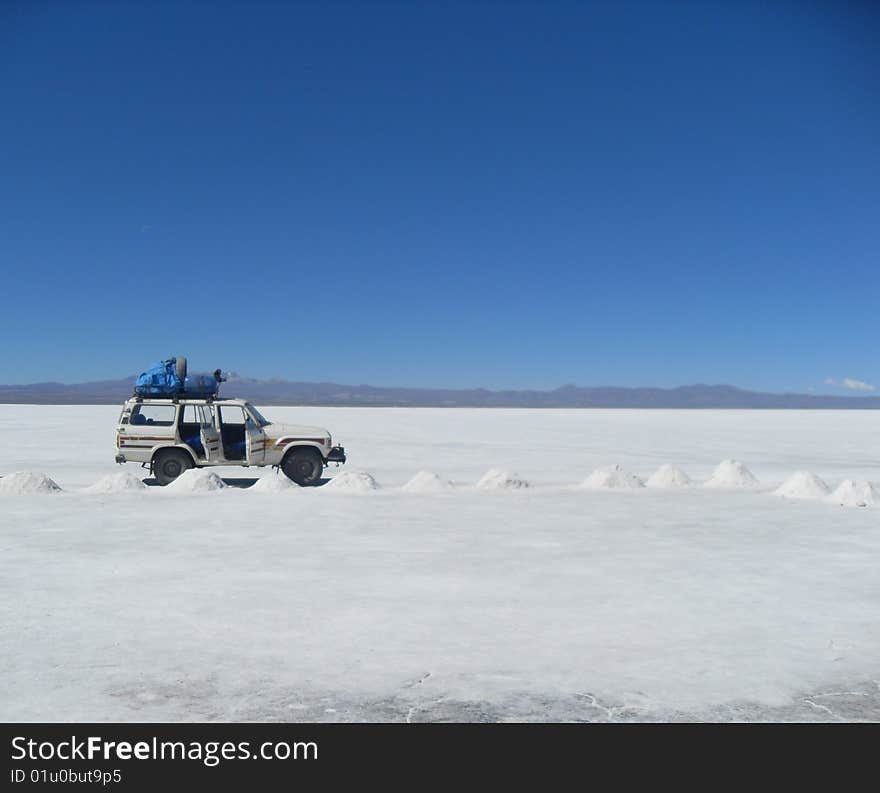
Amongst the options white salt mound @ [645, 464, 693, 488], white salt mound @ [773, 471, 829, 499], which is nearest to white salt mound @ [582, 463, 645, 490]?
white salt mound @ [645, 464, 693, 488]

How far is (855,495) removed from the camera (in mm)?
16141

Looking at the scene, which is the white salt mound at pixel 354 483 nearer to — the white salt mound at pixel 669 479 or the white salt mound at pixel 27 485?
the white salt mound at pixel 27 485

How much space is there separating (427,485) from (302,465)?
10.3 feet

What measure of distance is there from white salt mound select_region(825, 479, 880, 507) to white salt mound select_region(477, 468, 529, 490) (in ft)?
22.8

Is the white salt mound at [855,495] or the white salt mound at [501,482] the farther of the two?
the white salt mound at [501,482]

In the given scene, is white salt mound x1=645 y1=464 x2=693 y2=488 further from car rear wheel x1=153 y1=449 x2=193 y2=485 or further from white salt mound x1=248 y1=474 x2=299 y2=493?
car rear wheel x1=153 y1=449 x2=193 y2=485

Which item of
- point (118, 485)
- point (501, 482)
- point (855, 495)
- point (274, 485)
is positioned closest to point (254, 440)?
point (274, 485)

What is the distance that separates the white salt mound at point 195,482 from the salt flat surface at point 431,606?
32cm

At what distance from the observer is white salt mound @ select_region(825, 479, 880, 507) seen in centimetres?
1595

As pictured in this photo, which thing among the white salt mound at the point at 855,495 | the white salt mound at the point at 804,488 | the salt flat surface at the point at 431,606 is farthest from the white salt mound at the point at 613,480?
the white salt mound at the point at 855,495

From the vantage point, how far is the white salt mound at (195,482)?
644 inches

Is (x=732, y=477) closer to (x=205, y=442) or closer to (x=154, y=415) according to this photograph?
(x=205, y=442)
